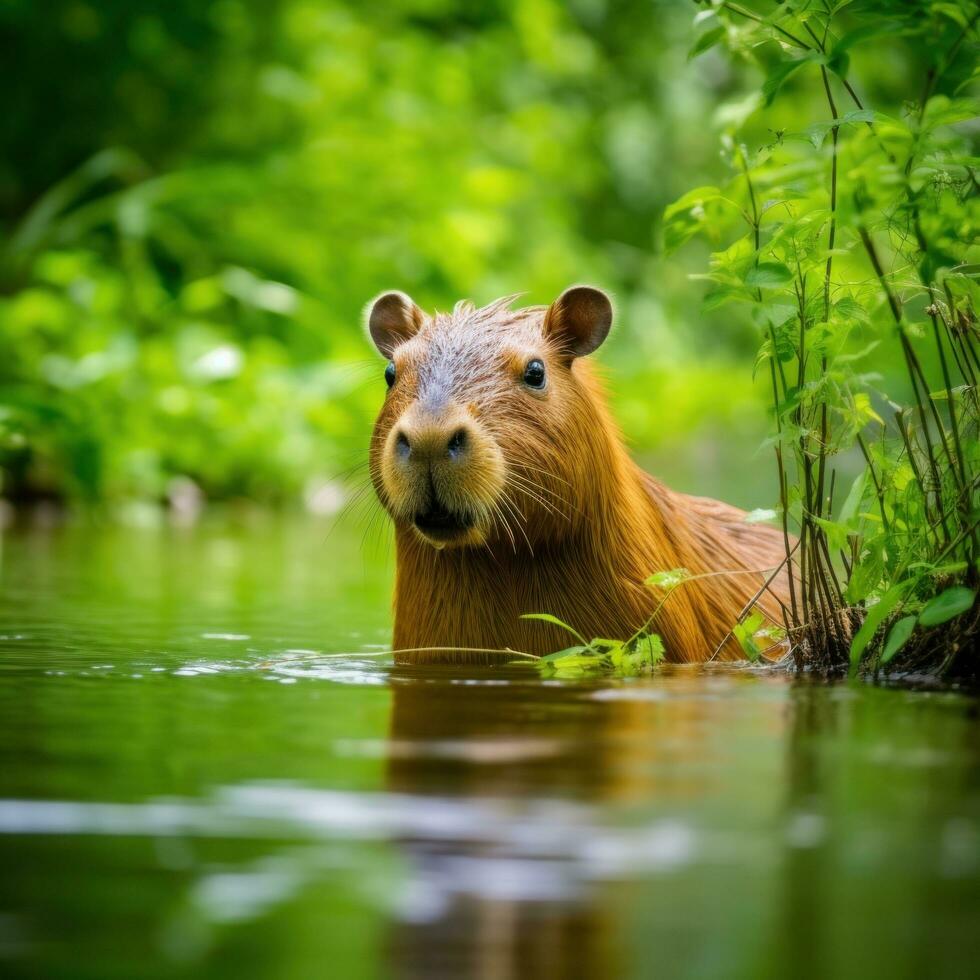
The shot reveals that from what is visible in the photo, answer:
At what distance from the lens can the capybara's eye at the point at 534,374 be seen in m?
4.91

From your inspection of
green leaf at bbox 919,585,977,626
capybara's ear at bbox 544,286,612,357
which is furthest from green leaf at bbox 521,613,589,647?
green leaf at bbox 919,585,977,626

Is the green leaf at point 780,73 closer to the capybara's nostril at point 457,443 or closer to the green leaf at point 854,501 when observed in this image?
the green leaf at point 854,501

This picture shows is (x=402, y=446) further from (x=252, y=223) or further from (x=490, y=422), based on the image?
(x=252, y=223)

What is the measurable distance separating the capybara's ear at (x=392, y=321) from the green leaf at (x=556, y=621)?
1.16 metres

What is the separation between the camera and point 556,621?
4492 millimetres

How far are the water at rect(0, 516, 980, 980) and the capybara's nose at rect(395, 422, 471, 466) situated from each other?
60cm

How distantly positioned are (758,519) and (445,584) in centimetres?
103

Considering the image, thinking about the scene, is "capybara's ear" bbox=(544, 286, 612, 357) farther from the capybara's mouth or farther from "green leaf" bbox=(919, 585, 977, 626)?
"green leaf" bbox=(919, 585, 977, 626)

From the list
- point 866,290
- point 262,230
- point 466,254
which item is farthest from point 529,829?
point 466,254

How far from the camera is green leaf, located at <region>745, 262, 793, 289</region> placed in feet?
13.1

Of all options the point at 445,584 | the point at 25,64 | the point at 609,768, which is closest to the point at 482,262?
the point at 25,64

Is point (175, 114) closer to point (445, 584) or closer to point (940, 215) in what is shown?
point (445, 584)

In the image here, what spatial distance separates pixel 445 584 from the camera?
16.2 feet

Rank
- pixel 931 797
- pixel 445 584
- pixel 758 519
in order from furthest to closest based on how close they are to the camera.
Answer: pixel 445 584
pixel 758 519
pixel 931 797
